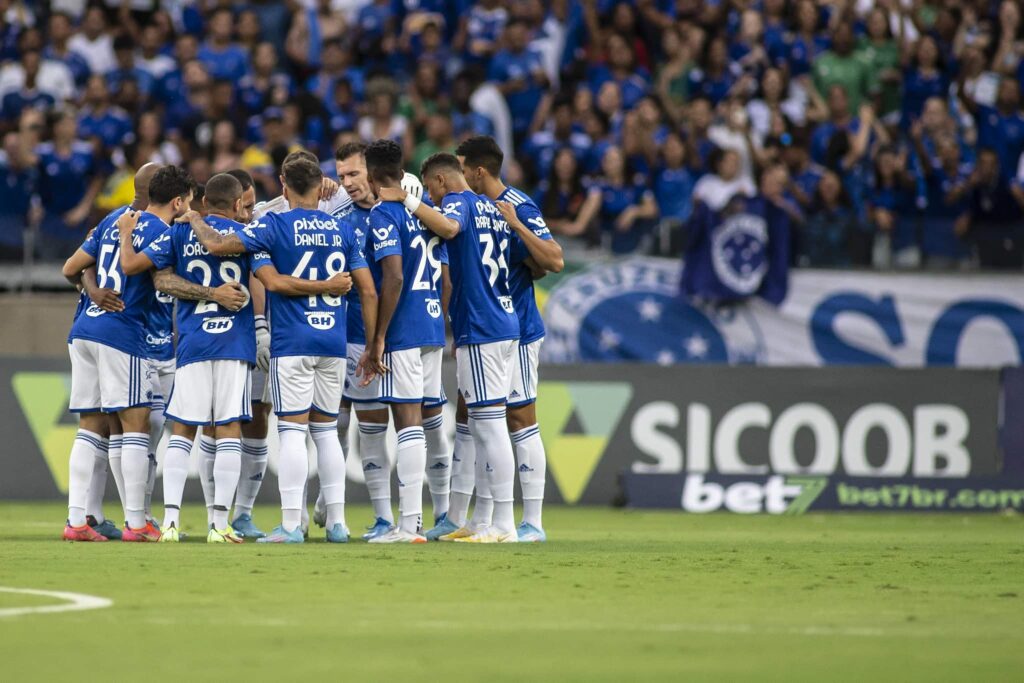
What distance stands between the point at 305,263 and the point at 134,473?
1.87 m

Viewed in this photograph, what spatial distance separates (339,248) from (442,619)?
4176mm

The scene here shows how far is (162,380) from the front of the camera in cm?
1177

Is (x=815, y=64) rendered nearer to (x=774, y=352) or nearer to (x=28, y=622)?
(x=774, y=352)

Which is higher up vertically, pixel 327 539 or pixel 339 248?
pixel 339 248

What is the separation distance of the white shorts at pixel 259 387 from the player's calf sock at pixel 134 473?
907mm

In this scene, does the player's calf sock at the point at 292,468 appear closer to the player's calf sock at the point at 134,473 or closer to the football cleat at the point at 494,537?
the player's calf sock at the point at 134,473

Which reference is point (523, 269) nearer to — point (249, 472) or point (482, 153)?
point (482, 153)

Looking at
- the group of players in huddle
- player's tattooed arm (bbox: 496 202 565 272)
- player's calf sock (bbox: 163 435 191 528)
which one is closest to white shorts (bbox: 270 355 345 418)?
the group of players in huddle

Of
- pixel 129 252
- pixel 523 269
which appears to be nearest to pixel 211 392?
pixel 129 252

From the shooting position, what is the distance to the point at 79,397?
445 inches

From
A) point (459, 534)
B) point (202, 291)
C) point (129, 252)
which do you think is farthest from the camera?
point (459, 534)

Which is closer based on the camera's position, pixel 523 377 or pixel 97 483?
pixel 523 377

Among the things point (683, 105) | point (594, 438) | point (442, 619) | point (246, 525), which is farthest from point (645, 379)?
point (442, 619)

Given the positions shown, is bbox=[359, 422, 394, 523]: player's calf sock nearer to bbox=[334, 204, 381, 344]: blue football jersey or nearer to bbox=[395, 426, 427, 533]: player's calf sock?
bbox=[395, 426, 427, 533]: player's calf sock
